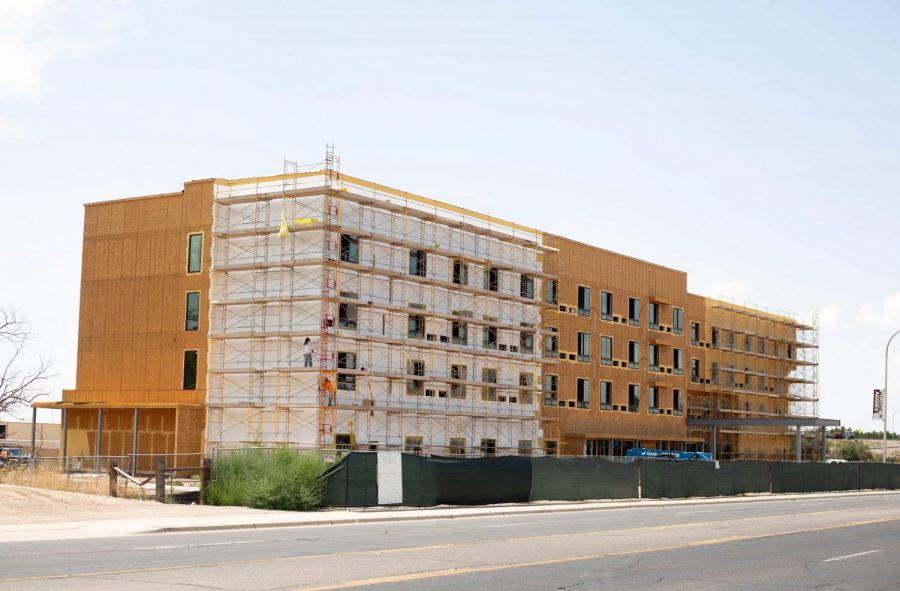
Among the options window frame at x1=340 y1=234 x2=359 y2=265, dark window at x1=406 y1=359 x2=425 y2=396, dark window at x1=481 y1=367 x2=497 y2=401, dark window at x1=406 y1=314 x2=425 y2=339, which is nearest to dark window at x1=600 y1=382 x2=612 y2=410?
dark window at x1=481 y1=367 x2=497 y2=401

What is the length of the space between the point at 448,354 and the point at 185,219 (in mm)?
16450

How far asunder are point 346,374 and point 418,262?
876 centimetres

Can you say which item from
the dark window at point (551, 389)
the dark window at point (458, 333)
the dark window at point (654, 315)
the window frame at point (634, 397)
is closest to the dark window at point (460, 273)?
the dark window at point (458, 333)

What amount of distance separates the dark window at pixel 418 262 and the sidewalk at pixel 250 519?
2399cm

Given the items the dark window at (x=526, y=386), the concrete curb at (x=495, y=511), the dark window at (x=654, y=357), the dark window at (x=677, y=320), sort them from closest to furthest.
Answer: the concrete curb at (x=495, y=511)
the dark window at (x=526, y=386)
the dark window at (x=654, y=357)
the dark window at (x=677, y=320)

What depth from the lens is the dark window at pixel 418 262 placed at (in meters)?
61.0

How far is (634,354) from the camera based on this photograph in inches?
3140

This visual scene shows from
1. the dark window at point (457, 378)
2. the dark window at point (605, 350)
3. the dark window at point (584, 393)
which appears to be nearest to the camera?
the dark window at point (457, 378)

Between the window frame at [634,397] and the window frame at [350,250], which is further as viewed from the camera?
the window frame at [634,397]

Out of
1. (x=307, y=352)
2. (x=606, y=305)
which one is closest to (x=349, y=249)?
(x=307, y=352)

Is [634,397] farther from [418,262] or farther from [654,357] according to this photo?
[418,262]

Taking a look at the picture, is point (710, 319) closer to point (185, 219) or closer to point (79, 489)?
point (185, 219)

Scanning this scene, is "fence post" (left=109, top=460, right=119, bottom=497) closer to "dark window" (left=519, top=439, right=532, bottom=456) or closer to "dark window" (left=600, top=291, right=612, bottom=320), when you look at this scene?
"dark window" (left=519, top=439, right=532, bottom=456)

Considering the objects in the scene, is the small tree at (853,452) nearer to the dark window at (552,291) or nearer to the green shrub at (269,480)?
the dark window at (552,291)
